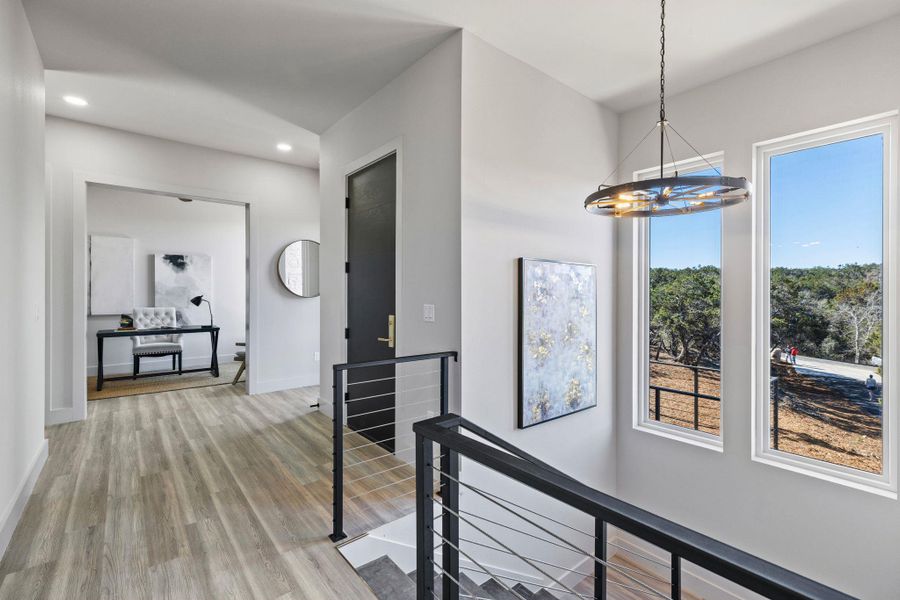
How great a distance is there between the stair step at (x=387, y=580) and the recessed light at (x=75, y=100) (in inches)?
168

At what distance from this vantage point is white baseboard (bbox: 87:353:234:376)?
605 cm

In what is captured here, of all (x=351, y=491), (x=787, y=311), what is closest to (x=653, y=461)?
(x=787, y=311)

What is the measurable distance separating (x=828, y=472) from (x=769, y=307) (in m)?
1.09

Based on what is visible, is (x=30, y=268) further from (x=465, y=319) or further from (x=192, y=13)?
(x=465, y=319)

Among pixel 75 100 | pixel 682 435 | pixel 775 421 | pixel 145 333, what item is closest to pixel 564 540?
pixel 775 421

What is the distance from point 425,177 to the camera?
281 cm

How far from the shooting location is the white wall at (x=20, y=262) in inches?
81.1

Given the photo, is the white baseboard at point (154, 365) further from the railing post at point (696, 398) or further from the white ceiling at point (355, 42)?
the railing post at point (696, 398)

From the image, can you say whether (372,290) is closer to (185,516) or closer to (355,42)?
(355,42)

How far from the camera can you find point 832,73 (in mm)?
2600

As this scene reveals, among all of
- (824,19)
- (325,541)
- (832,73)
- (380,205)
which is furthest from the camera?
(380,205)

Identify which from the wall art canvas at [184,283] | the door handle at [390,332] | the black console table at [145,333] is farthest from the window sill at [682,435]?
the wall art canvas at [184,283]

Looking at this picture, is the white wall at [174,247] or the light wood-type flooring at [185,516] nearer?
the light wood-type flooring at [185,516]

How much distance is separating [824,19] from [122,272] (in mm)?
7847
